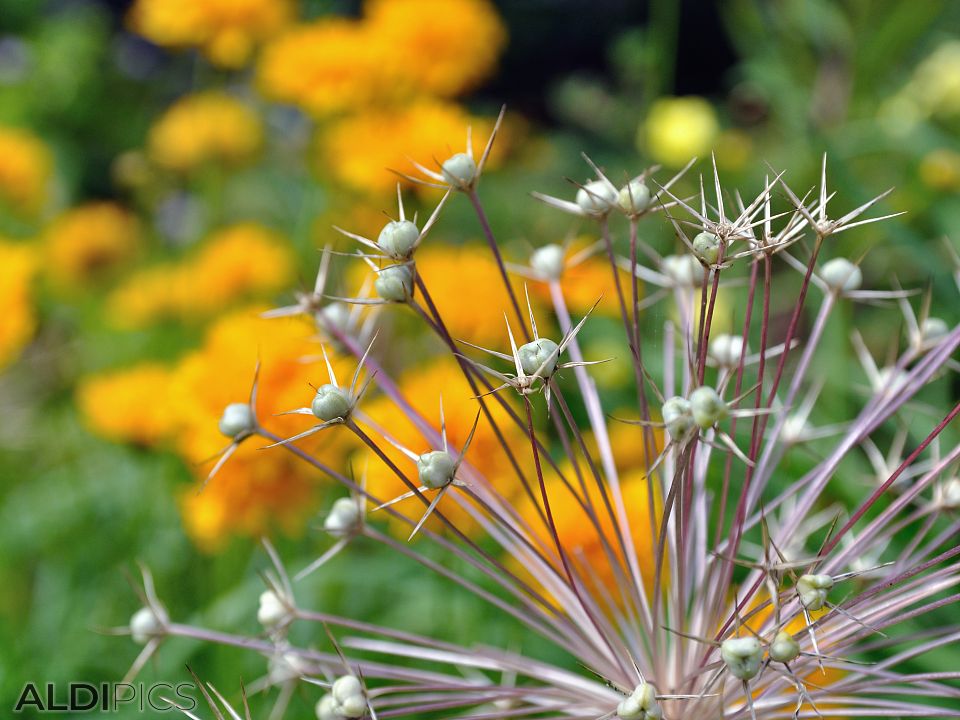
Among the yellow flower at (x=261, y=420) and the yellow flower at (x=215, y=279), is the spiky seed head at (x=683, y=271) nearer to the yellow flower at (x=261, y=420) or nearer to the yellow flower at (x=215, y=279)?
the yellow flower at (x=261, y=420)

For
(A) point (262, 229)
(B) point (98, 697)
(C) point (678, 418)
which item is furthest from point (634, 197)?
(A) point (262, 229)

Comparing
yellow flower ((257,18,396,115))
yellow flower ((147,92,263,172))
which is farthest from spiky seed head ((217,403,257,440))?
yellow flower ((147,92,263,172))

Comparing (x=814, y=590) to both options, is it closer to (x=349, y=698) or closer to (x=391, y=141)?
(x=349, y=698)

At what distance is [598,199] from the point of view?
0.47 meters

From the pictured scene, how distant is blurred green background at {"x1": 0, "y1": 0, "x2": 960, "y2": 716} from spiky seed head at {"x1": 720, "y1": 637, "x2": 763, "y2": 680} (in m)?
0.33

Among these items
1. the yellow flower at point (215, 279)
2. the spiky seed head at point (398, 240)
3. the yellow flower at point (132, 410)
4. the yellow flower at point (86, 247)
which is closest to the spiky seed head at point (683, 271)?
the spiky seed head at point (398, 240)

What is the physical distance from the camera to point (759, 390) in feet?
1.43

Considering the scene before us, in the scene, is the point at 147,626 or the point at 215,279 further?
the point at 215,279

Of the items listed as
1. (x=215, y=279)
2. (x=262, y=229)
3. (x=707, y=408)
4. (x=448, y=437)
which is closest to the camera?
(x=707, y=408)

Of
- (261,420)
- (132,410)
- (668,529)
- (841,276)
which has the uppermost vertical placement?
(841,276)

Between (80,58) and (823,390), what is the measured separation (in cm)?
241

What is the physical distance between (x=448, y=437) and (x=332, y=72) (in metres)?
0.66

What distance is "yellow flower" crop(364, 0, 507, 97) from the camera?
3.97 feet

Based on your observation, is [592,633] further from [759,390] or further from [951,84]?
[951,84]
